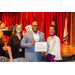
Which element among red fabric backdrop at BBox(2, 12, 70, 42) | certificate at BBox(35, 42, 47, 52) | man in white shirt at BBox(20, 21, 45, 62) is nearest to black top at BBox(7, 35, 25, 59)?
man in white shirt at BBox(20, 21, 45, 62)

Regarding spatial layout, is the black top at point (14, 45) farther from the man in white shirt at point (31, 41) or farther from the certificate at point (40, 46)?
the certificate at point (40, 46)

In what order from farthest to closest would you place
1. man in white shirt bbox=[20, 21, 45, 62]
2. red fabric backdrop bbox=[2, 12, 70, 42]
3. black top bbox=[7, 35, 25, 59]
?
red fabric backdrop bbox=[2, 12, 70, 42], black top bbox=[7, 35, 25, 59], man in white shirt bbox=[20, 21, 45, 62]

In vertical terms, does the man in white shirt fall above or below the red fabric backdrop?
below

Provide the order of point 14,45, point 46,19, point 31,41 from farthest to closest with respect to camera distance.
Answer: point 46,19 < point 14,45 < point 31,41

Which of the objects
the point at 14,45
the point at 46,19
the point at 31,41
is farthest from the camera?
the point at 46,19

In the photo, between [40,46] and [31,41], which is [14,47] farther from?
[40,46]

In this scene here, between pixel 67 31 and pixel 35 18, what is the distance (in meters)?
2.86

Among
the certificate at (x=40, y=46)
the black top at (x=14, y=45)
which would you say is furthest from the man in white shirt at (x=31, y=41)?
the black top at (x=14, y=45)

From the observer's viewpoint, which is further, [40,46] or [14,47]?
[14,47]

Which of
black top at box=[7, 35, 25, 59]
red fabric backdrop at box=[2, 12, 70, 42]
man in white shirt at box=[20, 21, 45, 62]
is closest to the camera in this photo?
man in white shirt at box=[20, 21, 45, 62]

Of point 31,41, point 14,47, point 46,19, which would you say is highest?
point 46,19

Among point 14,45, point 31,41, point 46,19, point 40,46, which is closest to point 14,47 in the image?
point 14,45

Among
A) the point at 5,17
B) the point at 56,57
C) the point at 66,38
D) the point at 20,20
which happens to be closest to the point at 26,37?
the point at 56,57

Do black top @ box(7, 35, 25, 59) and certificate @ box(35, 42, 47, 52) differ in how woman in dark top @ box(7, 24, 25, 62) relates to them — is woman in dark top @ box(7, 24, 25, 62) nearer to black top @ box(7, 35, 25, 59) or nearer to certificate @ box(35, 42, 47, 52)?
black top @ box(7, 35, 25, 59)
